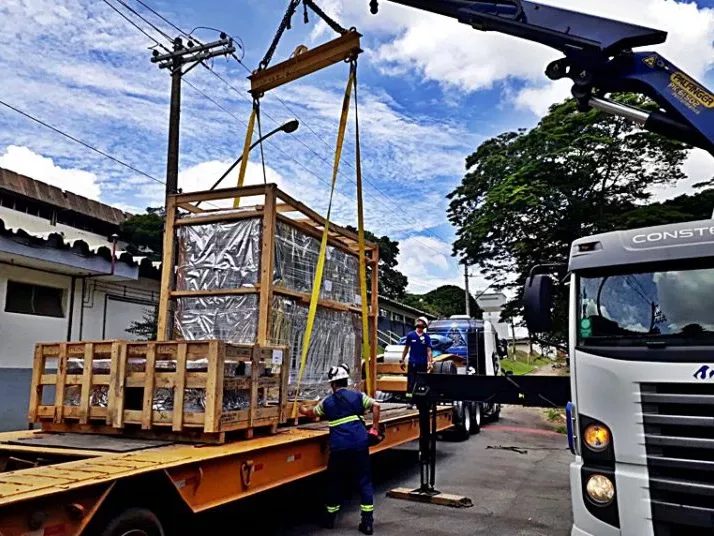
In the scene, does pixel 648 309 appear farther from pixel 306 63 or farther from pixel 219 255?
pixel 306 63

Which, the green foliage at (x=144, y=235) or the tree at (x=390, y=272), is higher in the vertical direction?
the tree at (x=390, y=272)

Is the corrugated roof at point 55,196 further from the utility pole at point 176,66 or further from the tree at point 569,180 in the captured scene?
the tree at point 569,180

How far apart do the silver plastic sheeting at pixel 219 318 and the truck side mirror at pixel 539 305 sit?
2833 mm

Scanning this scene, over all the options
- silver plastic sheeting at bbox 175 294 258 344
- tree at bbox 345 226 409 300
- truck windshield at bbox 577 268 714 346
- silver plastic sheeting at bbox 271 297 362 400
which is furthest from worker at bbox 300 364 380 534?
tree at bbox 345 226 409 300

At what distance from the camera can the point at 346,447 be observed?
6.04 m

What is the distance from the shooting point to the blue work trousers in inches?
237

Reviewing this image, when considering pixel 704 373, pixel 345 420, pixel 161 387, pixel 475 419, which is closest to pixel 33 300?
pixel 161 387

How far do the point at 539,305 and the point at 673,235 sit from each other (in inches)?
39.7

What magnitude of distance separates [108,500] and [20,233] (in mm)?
5879

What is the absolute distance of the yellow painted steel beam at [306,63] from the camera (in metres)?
6.74

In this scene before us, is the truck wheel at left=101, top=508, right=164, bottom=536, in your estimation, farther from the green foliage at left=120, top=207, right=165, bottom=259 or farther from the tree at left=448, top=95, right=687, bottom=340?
the tree at left=448, top=95, right=687, bottom=340

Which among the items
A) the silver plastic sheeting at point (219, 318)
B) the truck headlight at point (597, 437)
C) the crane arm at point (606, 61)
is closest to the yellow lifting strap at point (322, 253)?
the silver plastic sheeting at point (219, 318)

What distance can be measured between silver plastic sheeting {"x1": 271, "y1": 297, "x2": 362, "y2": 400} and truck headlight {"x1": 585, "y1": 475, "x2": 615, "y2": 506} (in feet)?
11.2

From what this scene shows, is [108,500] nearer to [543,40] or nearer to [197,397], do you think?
[197,397]
